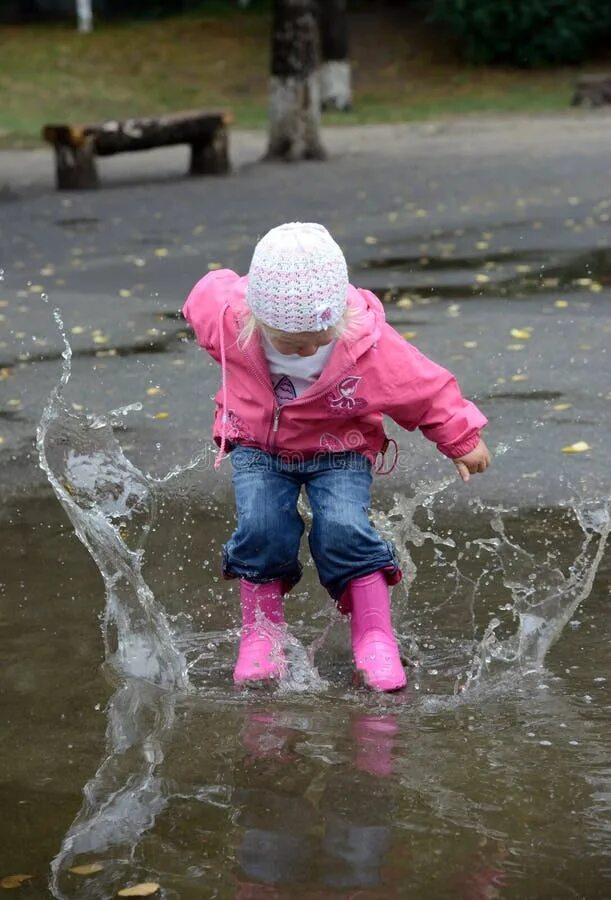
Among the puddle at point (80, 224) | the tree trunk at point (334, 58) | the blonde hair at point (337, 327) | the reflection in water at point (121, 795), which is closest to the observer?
the reflection in water at point (121, 795)

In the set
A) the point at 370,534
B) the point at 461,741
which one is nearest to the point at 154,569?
the point at 370,534

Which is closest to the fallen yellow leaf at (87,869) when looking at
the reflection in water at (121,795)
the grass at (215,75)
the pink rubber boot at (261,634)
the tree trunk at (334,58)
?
the reflection in water at (121,795)

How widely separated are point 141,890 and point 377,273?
8.10 metres

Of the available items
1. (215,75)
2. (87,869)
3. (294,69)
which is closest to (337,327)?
(87,869)

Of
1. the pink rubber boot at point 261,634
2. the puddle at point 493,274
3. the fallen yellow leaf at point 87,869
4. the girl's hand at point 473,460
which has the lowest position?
the puddle at point 493,274

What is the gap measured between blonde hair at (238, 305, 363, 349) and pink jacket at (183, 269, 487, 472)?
0.04ft

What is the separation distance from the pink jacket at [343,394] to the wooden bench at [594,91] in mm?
20524

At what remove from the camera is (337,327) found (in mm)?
3969

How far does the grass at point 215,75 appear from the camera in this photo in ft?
86.4

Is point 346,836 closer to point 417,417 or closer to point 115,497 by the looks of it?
point 417,417

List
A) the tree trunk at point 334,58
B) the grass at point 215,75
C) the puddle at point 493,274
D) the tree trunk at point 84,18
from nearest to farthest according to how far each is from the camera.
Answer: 1. the puddle at point 493,274
2. the tree trunk at point 334,58
3. the grass at point 215,75
4. the tree trunk at point 84,18

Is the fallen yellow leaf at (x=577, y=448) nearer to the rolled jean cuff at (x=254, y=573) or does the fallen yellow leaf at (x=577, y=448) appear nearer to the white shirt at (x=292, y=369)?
the rolled jean cuff at (x=254, y=573)

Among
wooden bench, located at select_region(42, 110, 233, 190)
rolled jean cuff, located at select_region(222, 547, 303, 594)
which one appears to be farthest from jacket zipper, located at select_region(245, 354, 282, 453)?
wooden bench, located at select_region(42, 110, 233, 190)

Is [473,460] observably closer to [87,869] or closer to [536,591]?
[536,591]
